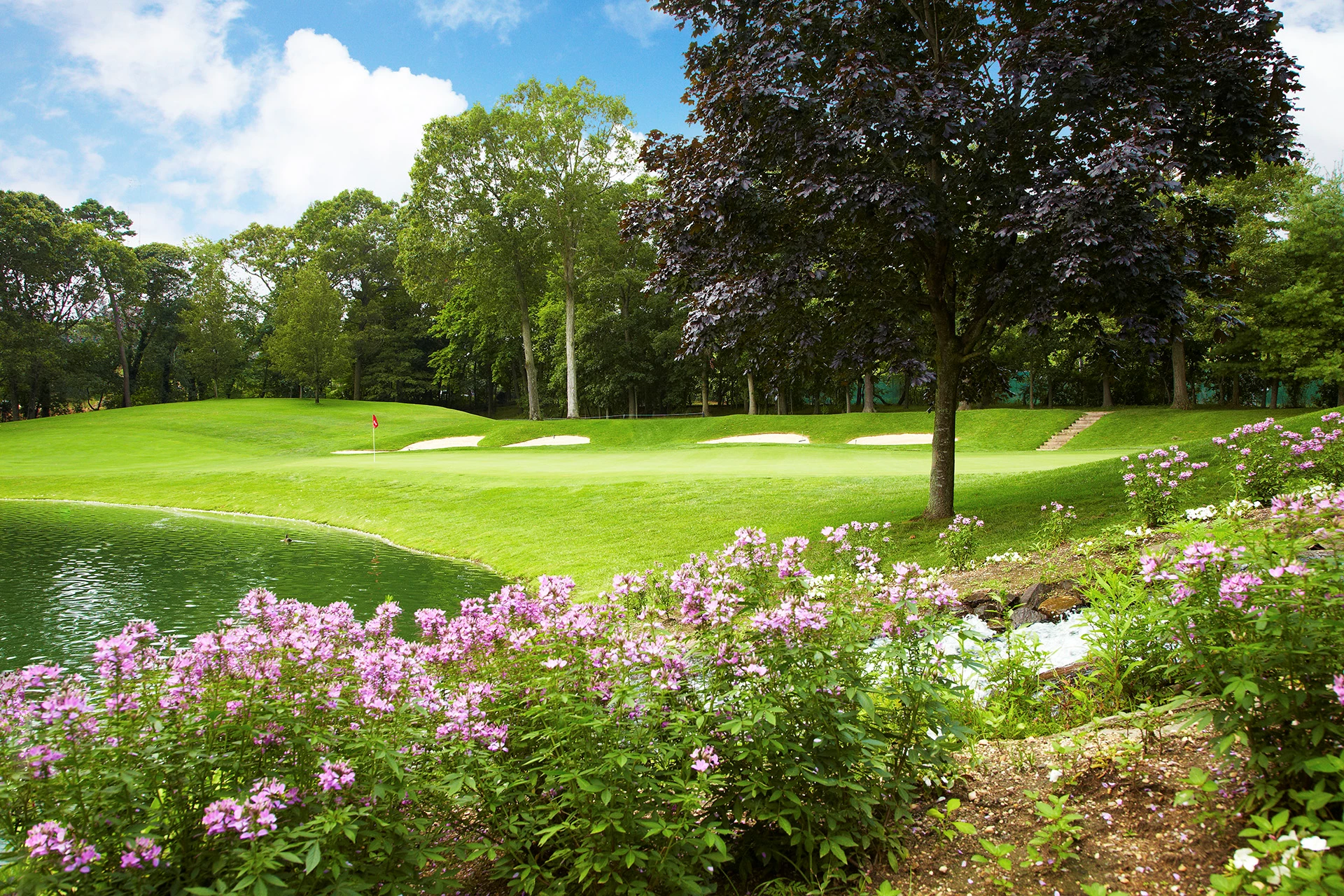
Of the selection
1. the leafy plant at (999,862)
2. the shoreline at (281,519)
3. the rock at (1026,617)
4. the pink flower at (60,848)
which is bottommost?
the shoreline at (281,519)

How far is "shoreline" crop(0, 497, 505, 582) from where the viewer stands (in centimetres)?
1424

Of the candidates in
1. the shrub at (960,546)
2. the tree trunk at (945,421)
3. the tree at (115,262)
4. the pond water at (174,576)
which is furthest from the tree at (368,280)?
the shrub at (960,546)

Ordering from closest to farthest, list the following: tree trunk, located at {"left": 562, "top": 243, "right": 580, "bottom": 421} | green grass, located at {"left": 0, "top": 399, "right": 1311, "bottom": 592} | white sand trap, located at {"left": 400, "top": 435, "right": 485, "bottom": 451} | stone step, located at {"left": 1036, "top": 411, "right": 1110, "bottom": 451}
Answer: green grass, located at {"left": 0, "top": 399, "right": 1311, "bottom": 592}, stone step, located at {"left": 1036, "top": 411, "right": 1110, "bottom": 451}, white sand trap, located at {"left": 400, "top": 435, "right": 485, "bottom": 451}, tree trunk, located at {"left": 562, "top": 243, "right": 580, "bottom": 421}

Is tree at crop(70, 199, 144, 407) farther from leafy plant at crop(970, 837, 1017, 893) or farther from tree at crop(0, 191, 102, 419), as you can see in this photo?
leafy plant at crop(970, 837, 1017, 893)

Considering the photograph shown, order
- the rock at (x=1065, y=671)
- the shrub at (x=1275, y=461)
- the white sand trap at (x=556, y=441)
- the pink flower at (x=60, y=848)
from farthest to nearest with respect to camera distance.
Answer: the white sand trap at (x=556, y=441)
the shrub at (x=1275, y=461)
the rock at (x=1065, y=671)
the pink flower at (x=60, y=848)

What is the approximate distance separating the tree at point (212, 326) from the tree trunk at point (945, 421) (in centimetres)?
6448

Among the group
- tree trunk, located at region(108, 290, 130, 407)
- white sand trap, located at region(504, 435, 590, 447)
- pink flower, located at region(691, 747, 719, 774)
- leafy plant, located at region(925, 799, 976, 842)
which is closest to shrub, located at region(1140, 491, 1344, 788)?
leafy plant, located at region(925, 799, 976, 842)

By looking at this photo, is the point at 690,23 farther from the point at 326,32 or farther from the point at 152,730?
the point at 326,32

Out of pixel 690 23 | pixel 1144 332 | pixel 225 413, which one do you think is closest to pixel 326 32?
pixel 225 413

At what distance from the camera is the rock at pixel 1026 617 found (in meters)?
6.57

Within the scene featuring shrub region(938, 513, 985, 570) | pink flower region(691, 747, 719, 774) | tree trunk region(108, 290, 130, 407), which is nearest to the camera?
pink flower region(691, 747, 719, 774)

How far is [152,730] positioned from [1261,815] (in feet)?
13.2

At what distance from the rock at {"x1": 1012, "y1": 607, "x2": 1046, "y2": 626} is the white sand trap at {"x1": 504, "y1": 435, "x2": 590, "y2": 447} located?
30330 millimetres

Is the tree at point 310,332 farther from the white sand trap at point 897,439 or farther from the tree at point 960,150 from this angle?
the tree at point 960,150
